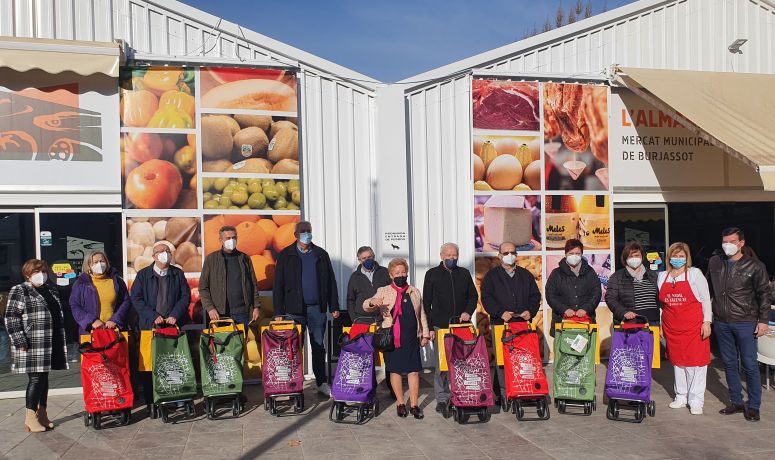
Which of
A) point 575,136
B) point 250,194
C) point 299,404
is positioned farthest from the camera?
point 575,136

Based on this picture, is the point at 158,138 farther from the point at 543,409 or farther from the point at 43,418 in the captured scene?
the point at 543,409

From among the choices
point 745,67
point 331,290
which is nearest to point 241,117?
point 331,290

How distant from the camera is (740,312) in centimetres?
691

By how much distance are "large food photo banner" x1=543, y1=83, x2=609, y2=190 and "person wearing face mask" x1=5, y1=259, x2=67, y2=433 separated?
6600mm

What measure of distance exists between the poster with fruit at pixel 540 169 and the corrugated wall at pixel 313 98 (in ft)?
5.17

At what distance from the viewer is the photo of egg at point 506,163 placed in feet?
31.8

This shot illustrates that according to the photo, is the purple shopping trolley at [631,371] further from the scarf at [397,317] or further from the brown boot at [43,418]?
the brown boot at [43,418]

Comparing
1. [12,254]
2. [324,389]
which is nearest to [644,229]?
[324,389]

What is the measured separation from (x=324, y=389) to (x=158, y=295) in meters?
2.16

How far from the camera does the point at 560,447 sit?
236 inches

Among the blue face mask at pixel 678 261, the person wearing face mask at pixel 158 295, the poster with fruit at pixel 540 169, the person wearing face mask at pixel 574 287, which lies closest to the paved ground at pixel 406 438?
the person wearing face mask at pixel 158 295

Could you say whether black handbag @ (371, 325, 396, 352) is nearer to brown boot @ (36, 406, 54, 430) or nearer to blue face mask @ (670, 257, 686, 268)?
blue face mask @ (670, 257, 686, 268)

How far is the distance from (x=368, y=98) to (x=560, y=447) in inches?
215

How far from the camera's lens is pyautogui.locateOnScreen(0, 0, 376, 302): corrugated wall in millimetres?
8797
